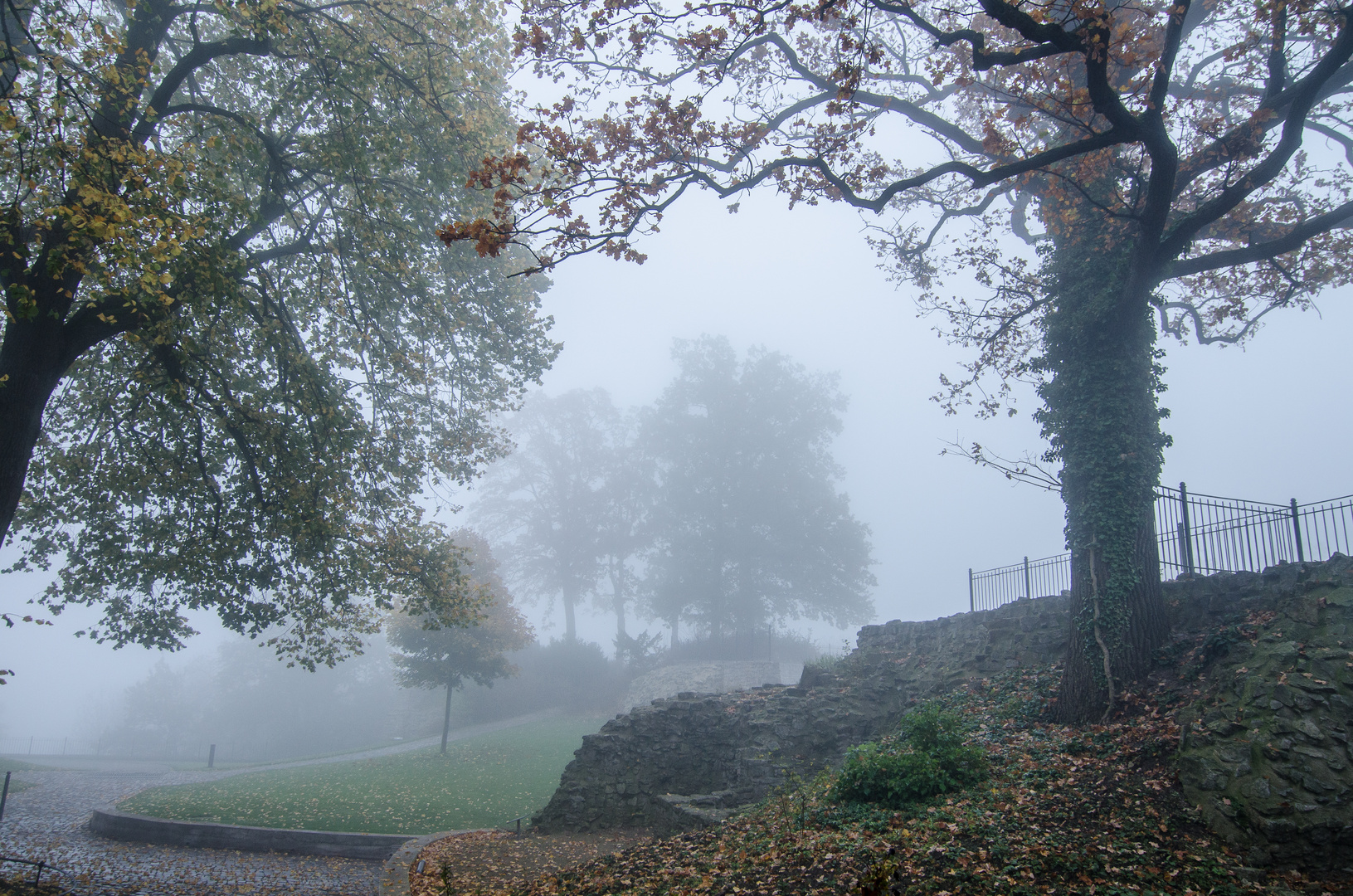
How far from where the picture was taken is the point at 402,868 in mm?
8906

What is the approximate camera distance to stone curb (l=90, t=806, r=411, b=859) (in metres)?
11.7

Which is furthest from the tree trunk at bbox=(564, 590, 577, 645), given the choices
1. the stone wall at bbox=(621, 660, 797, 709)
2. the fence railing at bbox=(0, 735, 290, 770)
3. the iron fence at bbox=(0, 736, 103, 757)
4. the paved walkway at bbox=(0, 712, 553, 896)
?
the iron fence at bbox=(0, 736, 103, 757)

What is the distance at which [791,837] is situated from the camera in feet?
21.9

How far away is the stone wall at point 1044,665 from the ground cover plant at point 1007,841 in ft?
1.44

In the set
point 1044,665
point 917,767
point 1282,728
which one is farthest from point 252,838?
point 1282,728

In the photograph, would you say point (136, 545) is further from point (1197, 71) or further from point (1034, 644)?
point (1197, 71)

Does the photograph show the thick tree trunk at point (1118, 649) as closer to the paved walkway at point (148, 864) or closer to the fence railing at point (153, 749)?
the paved walkway at point (148, 864)

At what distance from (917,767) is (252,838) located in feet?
37.6

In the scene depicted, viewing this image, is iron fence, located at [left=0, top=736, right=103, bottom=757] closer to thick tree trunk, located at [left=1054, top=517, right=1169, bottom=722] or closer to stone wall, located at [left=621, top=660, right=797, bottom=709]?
stone wall, located at [left=621, top=660, right=797, bottom=709]

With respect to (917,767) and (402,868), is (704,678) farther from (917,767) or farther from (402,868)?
(917,767)

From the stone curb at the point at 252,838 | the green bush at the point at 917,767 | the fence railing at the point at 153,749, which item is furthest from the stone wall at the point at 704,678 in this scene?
the fence railing at the point at 153,749

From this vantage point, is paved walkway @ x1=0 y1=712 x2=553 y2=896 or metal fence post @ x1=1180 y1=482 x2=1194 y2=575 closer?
paved walkway @ x1=0 y1=712 x2=553 y2=896

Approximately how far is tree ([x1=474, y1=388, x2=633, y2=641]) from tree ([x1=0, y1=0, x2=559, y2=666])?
27.1m

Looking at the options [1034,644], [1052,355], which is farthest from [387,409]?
[1034,644]
